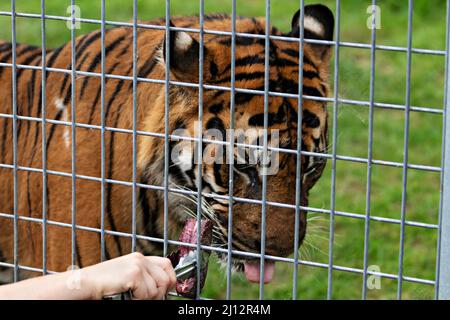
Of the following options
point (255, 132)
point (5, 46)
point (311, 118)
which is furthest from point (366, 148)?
point (255, 132)

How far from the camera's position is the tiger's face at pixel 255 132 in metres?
2.17

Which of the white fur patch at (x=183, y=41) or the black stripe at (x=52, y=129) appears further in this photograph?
the black stripe at (x=52, y=129)

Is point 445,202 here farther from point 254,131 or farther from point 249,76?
point 249,76

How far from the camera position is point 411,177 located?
13.6ft

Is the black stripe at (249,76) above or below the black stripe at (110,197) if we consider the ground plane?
above

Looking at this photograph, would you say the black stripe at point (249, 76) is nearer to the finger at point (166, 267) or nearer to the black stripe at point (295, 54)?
the black stripe at point (295, 54)

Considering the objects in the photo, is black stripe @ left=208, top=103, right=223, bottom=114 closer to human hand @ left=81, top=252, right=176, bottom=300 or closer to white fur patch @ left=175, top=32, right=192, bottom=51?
white fur patch @ left=175, top=32, right=192, bottom=51

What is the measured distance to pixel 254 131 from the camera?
2188 millimetres

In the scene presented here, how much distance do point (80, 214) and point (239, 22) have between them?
25.6 inches

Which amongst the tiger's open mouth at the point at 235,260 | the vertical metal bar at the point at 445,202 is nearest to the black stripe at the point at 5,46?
the tiger's open mouth at the point at 235,260

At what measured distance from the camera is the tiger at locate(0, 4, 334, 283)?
2.17 metres

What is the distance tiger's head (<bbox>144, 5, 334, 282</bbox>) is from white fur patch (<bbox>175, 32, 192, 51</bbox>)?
115 millimetres
